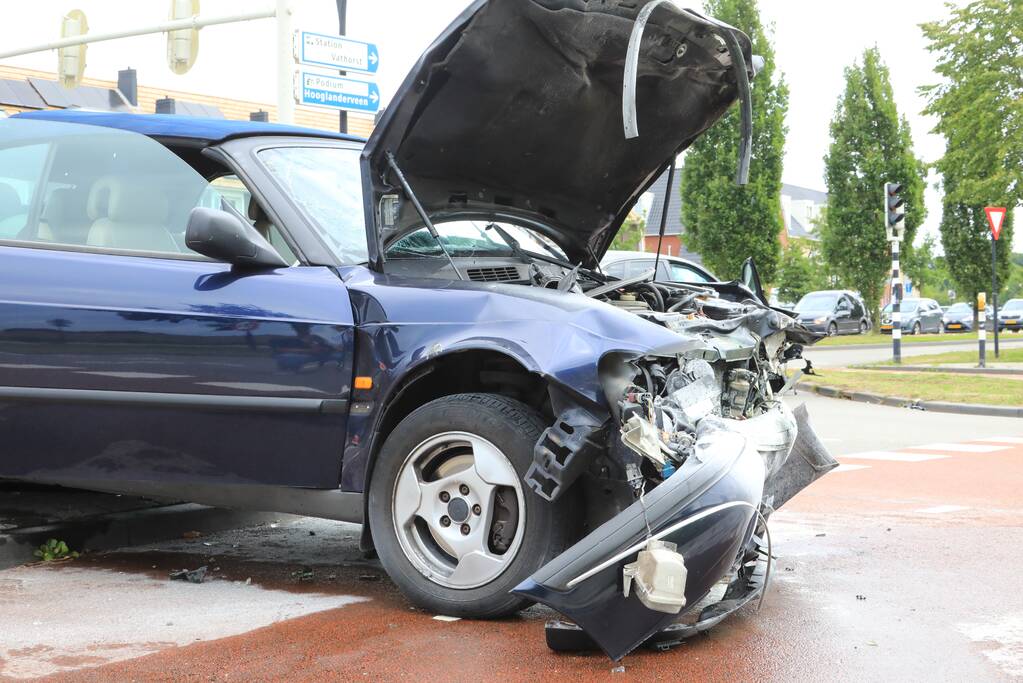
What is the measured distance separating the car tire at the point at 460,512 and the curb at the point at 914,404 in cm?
1124

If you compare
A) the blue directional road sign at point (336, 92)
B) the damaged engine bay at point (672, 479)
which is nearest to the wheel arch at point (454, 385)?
the damaged engine bay at point (672, 479)

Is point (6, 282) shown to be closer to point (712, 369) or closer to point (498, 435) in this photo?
point (498, 435)

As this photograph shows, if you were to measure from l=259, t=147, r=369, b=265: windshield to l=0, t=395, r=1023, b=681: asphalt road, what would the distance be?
141 centimetres

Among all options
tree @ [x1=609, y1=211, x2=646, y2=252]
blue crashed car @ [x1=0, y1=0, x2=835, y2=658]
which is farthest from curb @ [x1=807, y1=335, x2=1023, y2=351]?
blue crashed car @ [x1=0, y1=0, x2=835, y2=658]

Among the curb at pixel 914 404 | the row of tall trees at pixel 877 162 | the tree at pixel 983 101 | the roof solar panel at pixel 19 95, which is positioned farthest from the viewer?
the roof solar panel at pixel 19 95

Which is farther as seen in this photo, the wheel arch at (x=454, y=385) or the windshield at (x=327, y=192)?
the windshield at (x=327, y=192)

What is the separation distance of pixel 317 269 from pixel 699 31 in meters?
1.82

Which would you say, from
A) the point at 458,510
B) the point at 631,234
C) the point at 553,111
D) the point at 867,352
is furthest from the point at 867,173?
the point at 458,510

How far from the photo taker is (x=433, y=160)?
4.95 metres

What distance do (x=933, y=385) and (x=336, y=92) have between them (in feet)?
33.8

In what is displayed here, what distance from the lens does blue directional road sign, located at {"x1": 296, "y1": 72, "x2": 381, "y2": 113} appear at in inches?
578

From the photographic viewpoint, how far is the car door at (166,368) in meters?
4.46

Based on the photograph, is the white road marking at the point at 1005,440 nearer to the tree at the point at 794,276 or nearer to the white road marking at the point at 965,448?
the white road marking at the point at 965,448

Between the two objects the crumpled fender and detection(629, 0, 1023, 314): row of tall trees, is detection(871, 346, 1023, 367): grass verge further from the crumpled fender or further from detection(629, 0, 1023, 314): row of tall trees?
the crumpled fender
